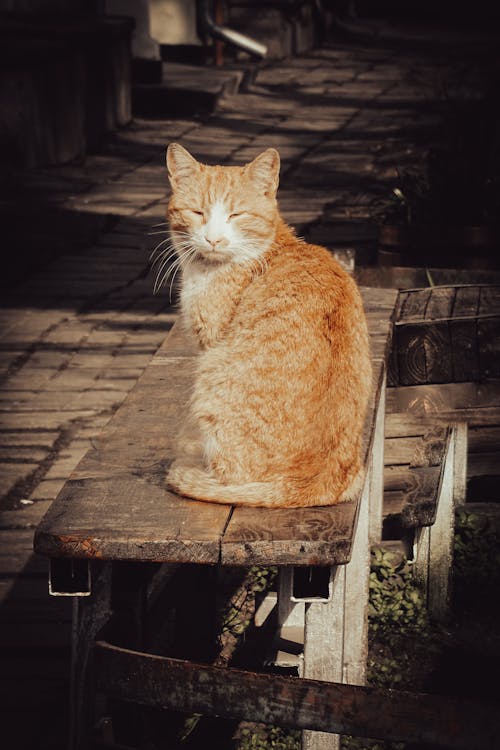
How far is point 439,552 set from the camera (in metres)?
4.34

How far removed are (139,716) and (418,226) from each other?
3.61 meters

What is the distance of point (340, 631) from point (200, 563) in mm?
518

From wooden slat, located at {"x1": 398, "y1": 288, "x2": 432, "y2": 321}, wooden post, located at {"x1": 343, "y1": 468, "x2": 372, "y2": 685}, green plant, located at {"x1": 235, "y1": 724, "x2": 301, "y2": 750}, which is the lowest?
green plant, located at {"x1": 235, "y1": 724, "x2": 301, "y2": 750}

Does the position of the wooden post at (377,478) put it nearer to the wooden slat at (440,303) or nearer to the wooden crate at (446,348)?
the wooden crate at (446,348)

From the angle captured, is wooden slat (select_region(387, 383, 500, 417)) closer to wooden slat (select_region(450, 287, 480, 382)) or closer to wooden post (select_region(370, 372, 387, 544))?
wooden slat (select_region(450, 287, 480, 382))

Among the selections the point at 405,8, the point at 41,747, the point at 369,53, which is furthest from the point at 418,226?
the point at 405,8

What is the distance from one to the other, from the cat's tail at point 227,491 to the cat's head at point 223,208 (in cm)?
95

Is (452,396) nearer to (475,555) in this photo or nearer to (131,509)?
(475,555)

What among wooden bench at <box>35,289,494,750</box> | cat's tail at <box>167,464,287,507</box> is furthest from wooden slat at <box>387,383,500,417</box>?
cat's tail at <box>167,464,287,507</box>

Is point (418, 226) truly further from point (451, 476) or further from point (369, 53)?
point (369, 53)

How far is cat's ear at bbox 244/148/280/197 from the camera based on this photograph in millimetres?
3634

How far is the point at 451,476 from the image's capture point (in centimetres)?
430

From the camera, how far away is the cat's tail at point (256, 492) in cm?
280

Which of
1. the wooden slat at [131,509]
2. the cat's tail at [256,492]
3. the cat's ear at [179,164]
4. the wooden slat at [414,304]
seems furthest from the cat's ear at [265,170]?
the wooden slat at [414,304]
